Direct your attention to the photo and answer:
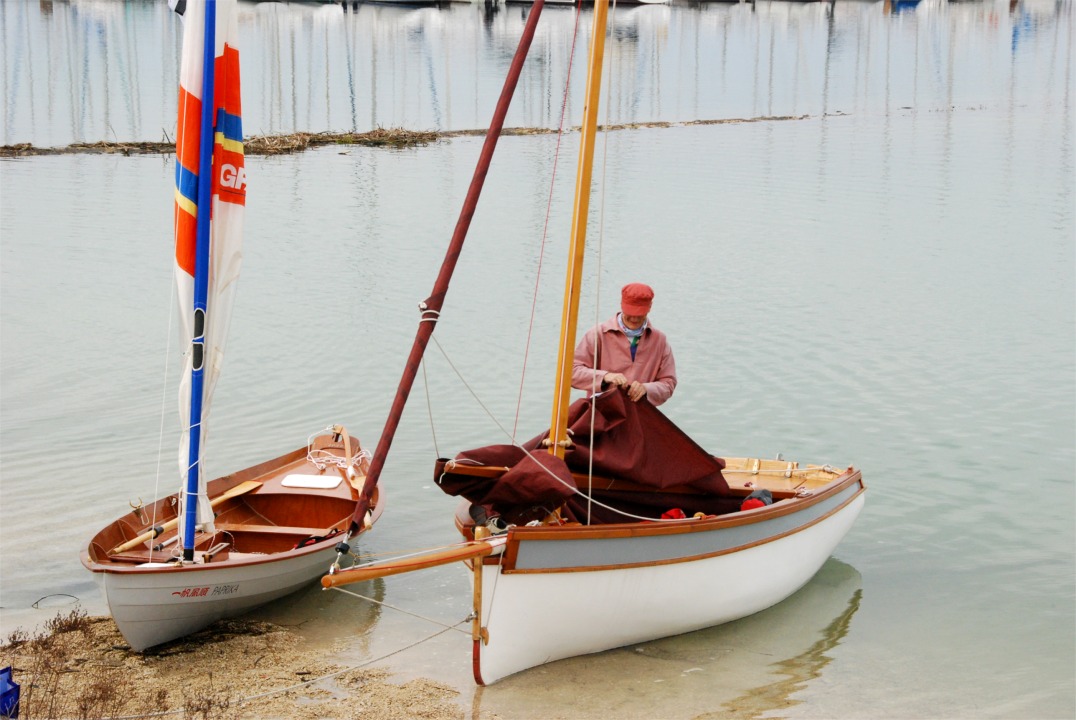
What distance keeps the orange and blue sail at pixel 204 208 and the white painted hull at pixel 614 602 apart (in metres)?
2.37

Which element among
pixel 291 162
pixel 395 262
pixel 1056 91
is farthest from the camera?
pixel 1056 91

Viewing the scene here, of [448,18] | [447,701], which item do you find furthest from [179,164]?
[448,18]

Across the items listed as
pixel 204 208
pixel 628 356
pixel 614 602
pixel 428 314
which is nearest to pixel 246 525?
pixel 204 208

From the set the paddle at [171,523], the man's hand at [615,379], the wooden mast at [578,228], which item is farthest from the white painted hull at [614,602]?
the paddle at [171,523]

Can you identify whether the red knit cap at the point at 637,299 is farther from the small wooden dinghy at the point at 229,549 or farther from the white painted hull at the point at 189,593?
the white painted hull at the point at 189,593

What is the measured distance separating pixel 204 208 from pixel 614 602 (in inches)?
154

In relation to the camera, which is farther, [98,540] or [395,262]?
[395,262]

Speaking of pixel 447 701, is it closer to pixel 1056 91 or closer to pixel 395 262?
pixel 395 262

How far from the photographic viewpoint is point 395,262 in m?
26.1

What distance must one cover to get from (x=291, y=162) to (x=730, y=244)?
20.6 meters

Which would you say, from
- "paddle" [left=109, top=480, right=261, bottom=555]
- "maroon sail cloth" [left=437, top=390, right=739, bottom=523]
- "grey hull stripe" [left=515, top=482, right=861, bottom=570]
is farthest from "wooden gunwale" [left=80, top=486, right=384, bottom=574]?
"grey hull stripe" [left=515, top=482, right=861, bottom=570]

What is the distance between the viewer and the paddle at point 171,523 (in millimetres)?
8805

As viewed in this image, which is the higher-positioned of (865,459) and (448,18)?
(448,18)

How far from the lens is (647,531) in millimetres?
8039
